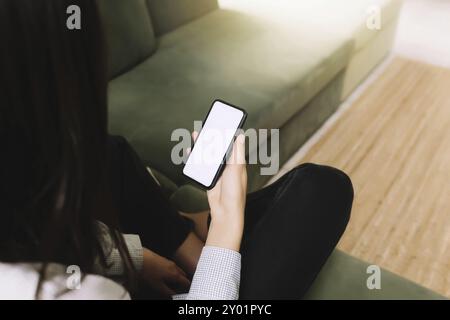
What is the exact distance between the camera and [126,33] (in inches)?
66.0

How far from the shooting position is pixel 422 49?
261 cm

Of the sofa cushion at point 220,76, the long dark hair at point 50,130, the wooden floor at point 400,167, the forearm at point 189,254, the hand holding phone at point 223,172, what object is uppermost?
the long dark hair at point 50,130

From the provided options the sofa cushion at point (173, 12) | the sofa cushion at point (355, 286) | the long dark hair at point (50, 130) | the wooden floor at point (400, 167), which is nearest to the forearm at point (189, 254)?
the sofa cushion at point (355, 286)

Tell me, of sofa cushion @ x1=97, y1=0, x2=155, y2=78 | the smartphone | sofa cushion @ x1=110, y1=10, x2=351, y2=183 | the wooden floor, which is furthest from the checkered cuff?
sofa cushion @ x1=97, y1=0, x2=155, y2=78

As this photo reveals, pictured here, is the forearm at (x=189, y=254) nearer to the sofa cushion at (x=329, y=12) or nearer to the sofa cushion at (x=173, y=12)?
the sofa cushion at (x=173, y=12)

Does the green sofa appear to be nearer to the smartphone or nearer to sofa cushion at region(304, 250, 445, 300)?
the smartphone

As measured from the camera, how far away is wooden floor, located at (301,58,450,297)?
1481 mm

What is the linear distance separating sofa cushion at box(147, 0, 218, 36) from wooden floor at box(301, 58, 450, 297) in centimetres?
80

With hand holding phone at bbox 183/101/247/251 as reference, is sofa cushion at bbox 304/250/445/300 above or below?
below

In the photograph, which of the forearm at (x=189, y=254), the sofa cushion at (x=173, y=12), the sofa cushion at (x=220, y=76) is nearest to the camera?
the forearm at (x=189, y=254)

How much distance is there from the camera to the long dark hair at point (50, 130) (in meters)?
0.50

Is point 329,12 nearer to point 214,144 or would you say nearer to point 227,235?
point 214,144

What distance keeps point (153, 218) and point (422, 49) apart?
223 cm

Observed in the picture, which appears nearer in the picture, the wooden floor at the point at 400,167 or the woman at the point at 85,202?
the woman at the point at 85,202
